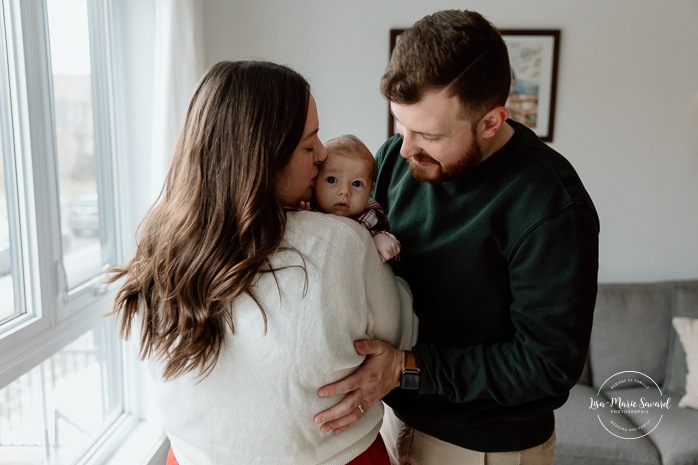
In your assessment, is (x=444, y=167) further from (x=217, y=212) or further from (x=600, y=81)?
(x=600, y=81)

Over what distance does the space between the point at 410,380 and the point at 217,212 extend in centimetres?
56

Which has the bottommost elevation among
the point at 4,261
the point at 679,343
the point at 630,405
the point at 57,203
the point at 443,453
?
the point at 630,405

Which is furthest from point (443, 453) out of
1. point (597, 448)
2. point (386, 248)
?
point (597, 448)

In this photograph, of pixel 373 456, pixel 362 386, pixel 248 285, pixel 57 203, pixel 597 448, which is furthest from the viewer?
pixel 597 448

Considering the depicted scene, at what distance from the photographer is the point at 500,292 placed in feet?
4.56

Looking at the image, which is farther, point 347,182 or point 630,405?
point 630,405

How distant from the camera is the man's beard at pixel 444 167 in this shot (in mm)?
1371

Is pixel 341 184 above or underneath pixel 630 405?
above

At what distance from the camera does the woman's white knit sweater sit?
3.58ft

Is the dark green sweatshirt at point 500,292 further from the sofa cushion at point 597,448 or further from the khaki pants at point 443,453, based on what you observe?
the sofa cushion at point 597,448

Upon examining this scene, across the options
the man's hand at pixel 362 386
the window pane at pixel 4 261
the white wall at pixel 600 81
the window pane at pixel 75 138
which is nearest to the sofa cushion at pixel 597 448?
the white wall at pixel 600 81

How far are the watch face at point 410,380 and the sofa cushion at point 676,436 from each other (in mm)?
1866

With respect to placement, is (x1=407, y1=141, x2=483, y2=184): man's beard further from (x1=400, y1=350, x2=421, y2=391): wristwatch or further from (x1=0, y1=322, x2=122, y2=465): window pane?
(x1=0, y1=322, x2=122, y2=465): window pane

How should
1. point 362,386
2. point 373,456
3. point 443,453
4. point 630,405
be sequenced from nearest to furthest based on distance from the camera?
point 362,386 → point 373,456 → point 443,453 → point 630,405
